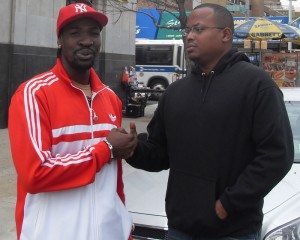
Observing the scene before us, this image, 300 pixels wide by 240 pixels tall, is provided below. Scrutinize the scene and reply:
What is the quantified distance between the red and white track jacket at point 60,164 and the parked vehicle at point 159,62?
2120cm

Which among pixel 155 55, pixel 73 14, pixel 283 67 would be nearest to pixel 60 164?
pixel 73 14

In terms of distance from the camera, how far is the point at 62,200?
6.94 feet

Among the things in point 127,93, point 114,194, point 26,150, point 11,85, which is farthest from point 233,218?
point 127,93

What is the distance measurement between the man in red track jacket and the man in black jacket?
0.85ft

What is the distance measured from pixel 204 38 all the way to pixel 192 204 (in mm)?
825

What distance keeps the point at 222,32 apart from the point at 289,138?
62 cm

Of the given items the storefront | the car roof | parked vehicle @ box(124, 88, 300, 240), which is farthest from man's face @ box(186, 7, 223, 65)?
the storefront

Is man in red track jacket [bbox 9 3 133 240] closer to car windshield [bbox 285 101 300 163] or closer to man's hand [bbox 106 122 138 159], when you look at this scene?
man's hand [bbox 106 122 138 159]

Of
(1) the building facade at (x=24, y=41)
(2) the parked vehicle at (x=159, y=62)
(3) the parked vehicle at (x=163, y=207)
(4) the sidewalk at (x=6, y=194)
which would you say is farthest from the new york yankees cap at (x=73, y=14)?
(2) the parked vehicle at (x=159, y=62)

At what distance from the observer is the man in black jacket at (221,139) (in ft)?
7.09

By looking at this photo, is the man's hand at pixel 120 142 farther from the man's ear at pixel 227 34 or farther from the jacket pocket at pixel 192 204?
the man's ear at pixel 227 34

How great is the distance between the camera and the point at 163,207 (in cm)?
322

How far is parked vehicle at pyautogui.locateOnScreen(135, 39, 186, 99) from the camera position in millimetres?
23859

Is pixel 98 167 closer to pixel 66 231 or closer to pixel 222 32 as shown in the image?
pixel 66 231
